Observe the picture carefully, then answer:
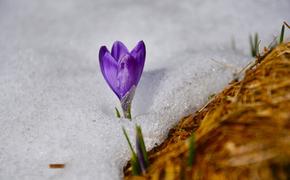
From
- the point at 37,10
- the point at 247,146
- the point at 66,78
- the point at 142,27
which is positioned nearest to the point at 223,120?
the point at 247,146

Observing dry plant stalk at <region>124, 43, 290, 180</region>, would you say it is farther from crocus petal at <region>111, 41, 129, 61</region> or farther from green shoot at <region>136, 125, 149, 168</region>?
crocus petal at <region>111, 41, 129, 61</region>

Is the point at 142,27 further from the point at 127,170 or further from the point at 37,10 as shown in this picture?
the point at 127,170

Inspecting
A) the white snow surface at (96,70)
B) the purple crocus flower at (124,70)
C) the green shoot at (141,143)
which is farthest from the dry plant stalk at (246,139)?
the purple crocus flower at (124,70)

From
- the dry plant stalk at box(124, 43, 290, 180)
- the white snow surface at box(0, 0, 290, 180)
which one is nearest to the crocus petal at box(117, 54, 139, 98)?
the white snow surface at box(0, 0, 290, 180)

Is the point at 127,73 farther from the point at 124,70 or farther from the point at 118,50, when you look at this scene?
the point at 118,50

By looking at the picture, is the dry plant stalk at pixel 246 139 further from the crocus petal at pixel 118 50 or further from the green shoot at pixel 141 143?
the crocus petal at pixel 118 50

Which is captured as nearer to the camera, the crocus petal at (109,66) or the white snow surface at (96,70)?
the white snow surface at (96,70)

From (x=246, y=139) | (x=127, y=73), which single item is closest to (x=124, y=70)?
(x=127, y=73)
